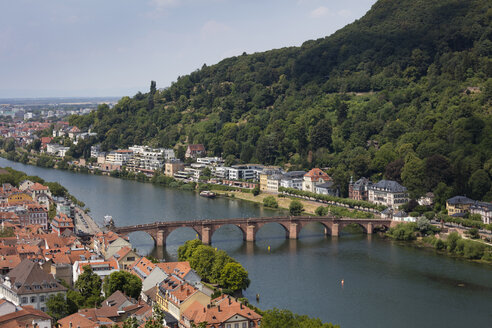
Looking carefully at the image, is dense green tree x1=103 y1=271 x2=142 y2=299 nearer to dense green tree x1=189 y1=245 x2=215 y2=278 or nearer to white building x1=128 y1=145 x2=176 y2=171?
dense green tree x1=189 y1=245 x2=215 y2=278

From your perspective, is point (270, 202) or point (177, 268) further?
point (270, 202)

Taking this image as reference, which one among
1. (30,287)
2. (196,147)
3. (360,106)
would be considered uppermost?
(360,106)

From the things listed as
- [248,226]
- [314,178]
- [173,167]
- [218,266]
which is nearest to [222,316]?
[218,266]

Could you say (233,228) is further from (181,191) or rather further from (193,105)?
(193,105)

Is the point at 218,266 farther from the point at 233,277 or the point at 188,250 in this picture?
the point at 188,250

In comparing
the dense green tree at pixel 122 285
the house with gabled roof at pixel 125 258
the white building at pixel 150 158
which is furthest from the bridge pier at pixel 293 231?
the white building at pixel 150 158

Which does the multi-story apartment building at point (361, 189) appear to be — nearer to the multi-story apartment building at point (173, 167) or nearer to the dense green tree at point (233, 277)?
the multi-story apartment building at point (173, 167)

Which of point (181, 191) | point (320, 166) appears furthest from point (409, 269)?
point (181, 191)

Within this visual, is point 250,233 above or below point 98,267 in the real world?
below
